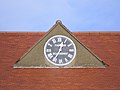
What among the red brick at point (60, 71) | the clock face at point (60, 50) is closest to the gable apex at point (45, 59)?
the clock face at point (60, 50)

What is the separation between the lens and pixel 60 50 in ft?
52.5

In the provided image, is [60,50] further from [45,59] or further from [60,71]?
[60,71]

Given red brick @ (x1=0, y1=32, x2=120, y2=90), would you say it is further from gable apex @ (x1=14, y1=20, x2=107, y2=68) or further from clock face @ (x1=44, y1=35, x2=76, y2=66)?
clock face @ (x1=44, y1=35, x2=76, y2=66)

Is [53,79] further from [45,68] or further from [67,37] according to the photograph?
[67,37]

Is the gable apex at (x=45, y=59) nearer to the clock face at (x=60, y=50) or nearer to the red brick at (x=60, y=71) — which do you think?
the clock face at (x=60, y=50)

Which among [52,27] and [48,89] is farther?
[52,27]

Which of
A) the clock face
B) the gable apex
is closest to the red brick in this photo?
the gable apex

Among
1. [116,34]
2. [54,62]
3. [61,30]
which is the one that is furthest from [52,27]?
[116,34]

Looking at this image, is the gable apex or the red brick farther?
the gable apex

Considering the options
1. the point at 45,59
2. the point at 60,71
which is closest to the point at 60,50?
the point at 45,59

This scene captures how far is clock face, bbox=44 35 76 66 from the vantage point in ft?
51.9

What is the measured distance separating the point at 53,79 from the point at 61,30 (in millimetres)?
2322

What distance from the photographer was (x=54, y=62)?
15805 mm

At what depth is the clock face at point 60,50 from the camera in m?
15.8
